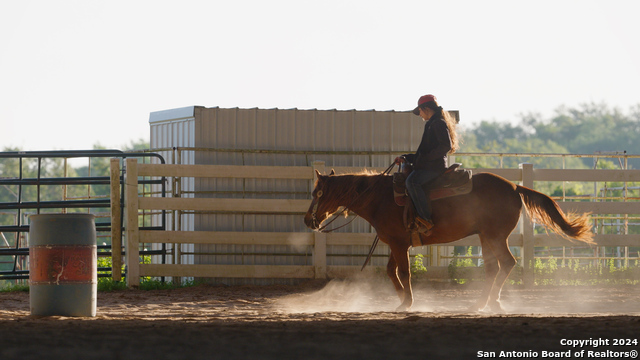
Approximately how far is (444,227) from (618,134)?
105201 mm

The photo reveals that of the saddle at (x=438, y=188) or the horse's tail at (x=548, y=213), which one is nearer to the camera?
the saddle at (x=438, y=188)

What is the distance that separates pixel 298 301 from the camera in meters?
9.32

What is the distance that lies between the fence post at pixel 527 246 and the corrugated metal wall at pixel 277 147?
1956 mm

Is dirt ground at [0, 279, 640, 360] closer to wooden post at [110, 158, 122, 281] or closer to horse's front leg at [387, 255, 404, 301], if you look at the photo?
horse's front leg at [387, 255, 404, 301]

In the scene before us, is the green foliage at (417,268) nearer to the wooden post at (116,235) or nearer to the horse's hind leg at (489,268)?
the horse's hind leg at (489,268)

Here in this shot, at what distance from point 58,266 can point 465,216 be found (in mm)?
4403

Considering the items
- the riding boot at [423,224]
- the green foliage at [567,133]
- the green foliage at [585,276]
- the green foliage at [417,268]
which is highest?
the green foliage at [567,133]

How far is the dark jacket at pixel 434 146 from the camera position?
800 centimetres

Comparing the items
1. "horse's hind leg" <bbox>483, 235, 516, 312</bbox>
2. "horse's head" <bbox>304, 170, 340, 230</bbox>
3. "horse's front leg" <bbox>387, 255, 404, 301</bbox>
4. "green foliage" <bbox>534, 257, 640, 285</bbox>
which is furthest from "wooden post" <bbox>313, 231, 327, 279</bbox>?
"green foliage" <bbox>534, 257, 640, 285</bbox>

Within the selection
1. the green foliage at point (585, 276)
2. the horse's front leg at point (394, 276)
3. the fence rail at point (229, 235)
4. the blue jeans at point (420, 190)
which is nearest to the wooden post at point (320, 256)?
the fence rail at point (229, 235)

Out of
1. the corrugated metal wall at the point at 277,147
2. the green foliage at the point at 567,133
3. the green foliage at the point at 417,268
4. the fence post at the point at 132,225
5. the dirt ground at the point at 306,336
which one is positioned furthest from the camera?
the green foliage at the point at 567,133

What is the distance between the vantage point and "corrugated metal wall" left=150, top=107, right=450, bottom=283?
38.3 ft

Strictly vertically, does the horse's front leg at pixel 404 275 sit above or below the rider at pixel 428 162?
below

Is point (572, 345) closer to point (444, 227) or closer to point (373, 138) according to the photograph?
point (444, 227)
